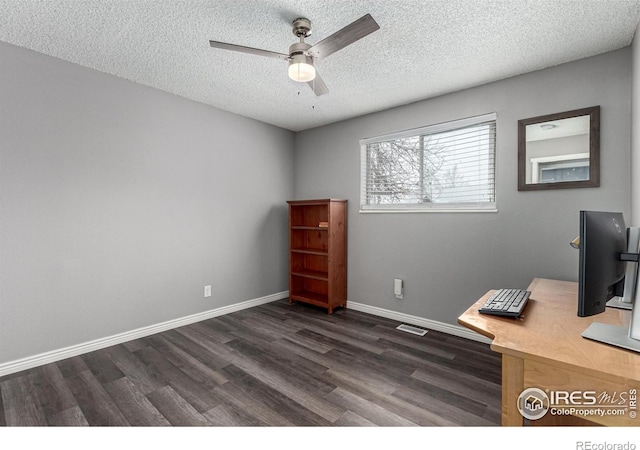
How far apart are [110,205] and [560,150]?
156 inches

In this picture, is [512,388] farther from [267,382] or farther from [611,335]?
[267,382]

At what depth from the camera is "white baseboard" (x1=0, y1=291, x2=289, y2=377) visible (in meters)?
2.25

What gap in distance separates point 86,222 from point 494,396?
3480 millimetres

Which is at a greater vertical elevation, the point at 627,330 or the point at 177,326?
the point at 627,330

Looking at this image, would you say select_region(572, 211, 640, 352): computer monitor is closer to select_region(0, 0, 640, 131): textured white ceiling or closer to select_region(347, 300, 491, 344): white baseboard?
select_region(0, 0, 640, 131): textured white ceiling

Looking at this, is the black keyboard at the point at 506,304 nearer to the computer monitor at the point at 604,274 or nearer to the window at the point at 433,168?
the computer monitor at the point at 604,274

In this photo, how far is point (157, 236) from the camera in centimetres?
304

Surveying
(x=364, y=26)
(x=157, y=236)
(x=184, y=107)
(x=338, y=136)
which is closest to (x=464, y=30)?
(x=364, y=26)

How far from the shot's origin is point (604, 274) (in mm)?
1039

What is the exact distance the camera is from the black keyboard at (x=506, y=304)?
1.32 meters

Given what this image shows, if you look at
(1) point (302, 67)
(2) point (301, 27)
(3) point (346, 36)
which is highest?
(2) point (301, 27)

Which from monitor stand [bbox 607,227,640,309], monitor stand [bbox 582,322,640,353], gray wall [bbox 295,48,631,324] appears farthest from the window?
monitor stand [bbox 582,322,640,353]

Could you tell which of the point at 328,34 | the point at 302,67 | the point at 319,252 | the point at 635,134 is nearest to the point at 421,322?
the point at 319,252
